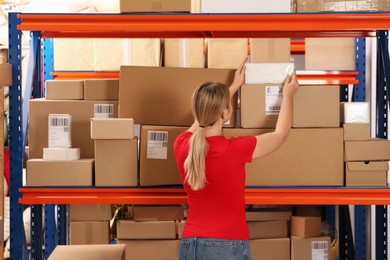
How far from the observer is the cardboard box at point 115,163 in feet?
13.6

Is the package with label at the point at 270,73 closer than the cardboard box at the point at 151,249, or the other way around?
the package with label at the point at 270,73

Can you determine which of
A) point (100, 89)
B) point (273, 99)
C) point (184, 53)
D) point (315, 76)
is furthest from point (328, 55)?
point (100, 89)

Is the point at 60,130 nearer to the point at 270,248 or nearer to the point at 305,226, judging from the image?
the point at 270,248

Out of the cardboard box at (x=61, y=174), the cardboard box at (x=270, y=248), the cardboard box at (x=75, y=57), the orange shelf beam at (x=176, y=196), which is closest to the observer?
the orange shelf beam at (x=176, y=196)

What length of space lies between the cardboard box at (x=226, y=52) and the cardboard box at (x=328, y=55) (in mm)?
509

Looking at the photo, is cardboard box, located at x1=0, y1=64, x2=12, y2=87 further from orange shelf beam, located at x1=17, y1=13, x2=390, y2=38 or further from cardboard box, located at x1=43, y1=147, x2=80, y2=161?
cardboard box, located at x1=43, y1=147, x2=80, y2=161

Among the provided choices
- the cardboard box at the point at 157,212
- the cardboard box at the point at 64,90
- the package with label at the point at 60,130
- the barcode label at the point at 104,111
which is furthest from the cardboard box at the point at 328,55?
the package with label at the point at 60,130

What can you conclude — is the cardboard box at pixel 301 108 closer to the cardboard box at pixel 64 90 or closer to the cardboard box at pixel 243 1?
the cardboard box at pixel 243 1

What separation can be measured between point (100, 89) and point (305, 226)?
1.56 metres

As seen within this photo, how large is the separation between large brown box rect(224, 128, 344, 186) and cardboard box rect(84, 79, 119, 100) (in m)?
0.95

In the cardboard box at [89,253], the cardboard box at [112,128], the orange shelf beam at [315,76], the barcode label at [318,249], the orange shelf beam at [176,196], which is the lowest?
the barcode label at [318,249]

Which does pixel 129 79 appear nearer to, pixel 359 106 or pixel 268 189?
pixel 268 189

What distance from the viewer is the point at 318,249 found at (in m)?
4.75

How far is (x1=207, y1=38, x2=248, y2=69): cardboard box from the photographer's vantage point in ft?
19.0
